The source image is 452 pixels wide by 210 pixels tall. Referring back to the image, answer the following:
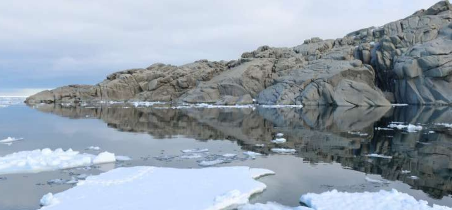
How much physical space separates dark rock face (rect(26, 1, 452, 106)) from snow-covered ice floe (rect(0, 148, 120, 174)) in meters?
42.1

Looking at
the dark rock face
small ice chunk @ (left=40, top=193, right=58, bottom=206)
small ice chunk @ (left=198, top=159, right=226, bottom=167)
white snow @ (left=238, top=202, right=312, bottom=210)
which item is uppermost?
the dark rock face

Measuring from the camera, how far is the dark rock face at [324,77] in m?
49.6

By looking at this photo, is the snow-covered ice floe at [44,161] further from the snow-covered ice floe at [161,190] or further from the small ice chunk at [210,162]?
the small ice chunk at [210,162]

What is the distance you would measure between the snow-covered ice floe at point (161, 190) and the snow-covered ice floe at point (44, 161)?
2549 mm

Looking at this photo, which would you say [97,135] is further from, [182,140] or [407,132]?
[407,132]

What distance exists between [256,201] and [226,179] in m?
1.74

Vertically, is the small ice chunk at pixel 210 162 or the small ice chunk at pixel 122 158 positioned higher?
the small ice chunk at pixel 122 158

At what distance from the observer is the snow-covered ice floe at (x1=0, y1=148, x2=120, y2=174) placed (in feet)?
42.0

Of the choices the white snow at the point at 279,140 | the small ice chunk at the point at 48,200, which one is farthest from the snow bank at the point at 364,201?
the white snow at the point at 279,140

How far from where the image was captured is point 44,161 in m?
13.5

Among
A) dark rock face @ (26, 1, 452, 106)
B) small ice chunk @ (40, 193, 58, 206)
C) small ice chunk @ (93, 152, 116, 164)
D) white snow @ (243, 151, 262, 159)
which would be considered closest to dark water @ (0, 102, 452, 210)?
small ice chunk @ (40, 193, 58, 206)

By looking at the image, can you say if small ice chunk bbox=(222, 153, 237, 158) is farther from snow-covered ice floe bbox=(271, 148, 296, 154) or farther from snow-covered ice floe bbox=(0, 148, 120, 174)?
snow-covered ice floe bbox=(0, 148, 120, 174)

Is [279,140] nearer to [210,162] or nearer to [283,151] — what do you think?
[283,151]

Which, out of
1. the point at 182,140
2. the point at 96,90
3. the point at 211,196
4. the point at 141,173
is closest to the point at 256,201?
the point at 211,196
